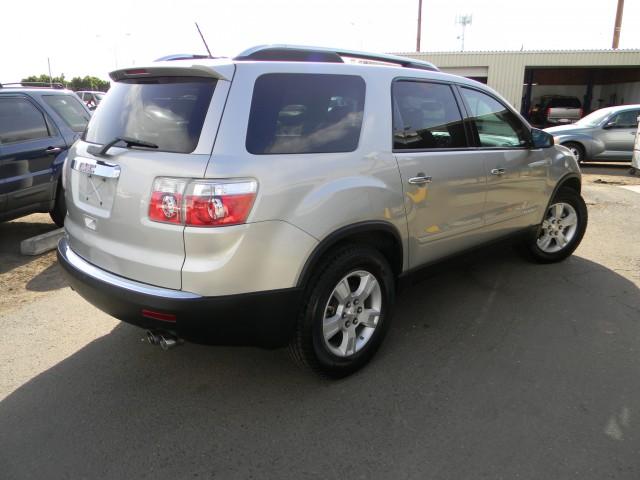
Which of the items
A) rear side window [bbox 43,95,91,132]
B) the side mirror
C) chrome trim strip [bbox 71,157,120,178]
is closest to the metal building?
rear side window [bbox 43,95,91,132]

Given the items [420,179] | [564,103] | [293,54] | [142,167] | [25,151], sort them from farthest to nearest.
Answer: [564,103]
[25,151]
[420,179]
[293,54]
[142,167]

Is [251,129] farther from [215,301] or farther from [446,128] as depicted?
[446,128]

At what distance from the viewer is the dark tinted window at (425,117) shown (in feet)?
10.3

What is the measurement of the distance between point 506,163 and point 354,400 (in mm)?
2330

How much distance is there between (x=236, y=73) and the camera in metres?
2.45

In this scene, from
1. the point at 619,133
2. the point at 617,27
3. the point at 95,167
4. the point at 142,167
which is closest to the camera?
the point at 142,167

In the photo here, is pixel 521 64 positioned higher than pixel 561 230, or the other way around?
pixel 521 64

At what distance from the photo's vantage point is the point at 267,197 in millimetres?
2377

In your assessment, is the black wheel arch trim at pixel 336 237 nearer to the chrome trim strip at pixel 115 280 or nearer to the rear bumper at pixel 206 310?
the rear bumper at pixel 206 310

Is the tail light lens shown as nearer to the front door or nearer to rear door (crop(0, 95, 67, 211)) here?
the front door

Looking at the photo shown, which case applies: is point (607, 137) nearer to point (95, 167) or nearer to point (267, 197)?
point (267, 197)

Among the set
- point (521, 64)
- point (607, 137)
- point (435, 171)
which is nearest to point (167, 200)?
point (435, 171)

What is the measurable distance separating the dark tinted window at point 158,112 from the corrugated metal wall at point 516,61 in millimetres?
23691

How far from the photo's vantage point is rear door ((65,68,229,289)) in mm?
2387
